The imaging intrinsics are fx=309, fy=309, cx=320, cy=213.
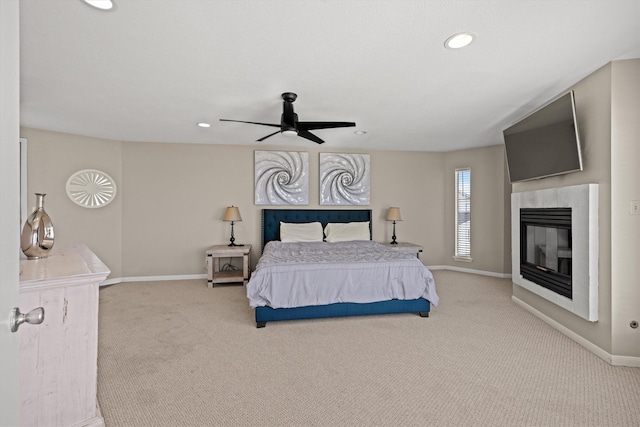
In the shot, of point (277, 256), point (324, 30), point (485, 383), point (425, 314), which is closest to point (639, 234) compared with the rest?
point (485, 383)

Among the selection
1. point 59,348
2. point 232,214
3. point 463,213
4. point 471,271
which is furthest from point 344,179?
point 59,348

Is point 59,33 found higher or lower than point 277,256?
higher

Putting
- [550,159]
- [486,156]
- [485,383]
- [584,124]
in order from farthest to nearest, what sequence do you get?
[486,156]
[550,159]
[584,124]
[485,383]

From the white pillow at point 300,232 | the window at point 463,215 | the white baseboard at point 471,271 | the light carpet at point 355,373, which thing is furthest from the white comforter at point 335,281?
the window at point 463,215

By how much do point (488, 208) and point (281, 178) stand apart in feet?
12.4

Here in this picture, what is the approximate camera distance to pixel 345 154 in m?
5.82

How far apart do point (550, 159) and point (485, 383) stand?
2225mm

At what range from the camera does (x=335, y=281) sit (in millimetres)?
3359

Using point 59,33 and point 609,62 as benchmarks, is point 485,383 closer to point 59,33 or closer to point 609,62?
point 609,62

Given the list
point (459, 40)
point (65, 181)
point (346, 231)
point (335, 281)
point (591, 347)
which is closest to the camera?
point (459, 40)

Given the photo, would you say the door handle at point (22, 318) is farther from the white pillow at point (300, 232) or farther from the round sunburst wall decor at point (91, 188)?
the round sunburst wall decor at point (91, 188)

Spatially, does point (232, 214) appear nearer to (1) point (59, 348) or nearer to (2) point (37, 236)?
(2) point (37, 236)

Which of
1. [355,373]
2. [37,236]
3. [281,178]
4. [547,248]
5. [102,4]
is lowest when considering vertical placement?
[355,373]

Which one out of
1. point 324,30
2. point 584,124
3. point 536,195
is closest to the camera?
point 324,30
